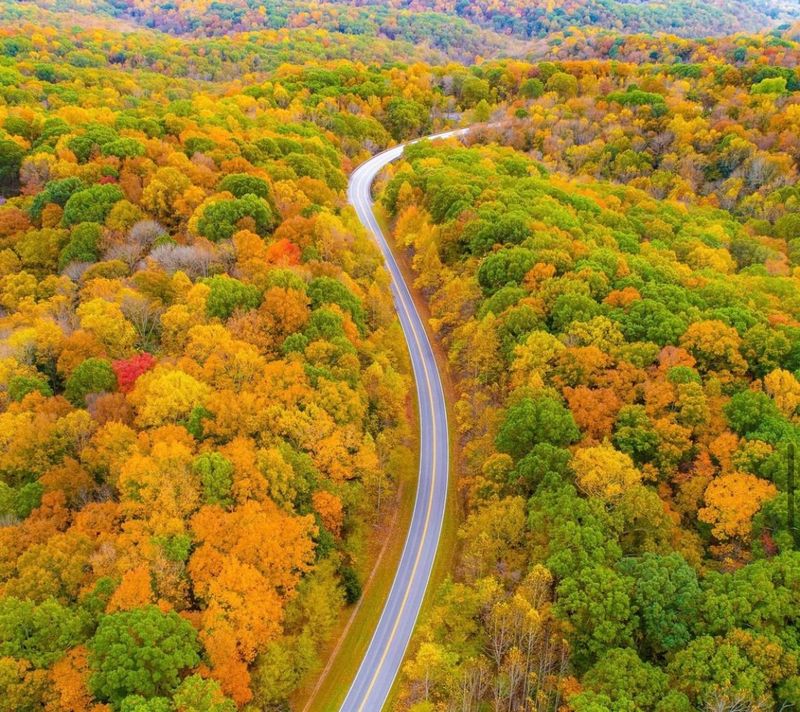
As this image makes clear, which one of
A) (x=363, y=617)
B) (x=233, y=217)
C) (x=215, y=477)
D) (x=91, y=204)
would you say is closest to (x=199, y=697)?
(x=215, y=477)

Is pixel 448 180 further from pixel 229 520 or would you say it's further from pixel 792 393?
pixel 229 520

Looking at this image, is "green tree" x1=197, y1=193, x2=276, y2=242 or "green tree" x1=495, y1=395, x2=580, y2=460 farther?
"green tree" x1=197, y1=193, x2=276, y2=242

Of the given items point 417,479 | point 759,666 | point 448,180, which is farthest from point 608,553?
point 448,180

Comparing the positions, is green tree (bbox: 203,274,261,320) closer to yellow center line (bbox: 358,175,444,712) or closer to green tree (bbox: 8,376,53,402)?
green tree (bbox: 8,376,53,402)

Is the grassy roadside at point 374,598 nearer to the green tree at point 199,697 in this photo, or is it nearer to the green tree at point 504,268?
the green tree at point 199,697

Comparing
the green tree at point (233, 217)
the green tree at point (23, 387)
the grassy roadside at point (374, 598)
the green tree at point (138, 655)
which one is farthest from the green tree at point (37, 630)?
the green tree at point (233, 217)

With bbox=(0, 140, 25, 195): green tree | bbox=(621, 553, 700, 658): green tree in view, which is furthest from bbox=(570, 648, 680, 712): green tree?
bbox=(0, 140, 25, 195): green tree
